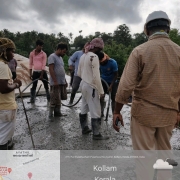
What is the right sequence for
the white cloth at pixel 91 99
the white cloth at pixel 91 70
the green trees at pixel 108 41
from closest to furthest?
the white cloth at pixel 91 70 < the white cloth at pixel 91 99 < the green trees at pixel 108 41

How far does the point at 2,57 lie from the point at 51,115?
2.60 metres

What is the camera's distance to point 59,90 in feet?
17.8

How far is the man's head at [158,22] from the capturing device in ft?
7.50

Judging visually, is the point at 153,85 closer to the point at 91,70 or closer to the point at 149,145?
the point at 149,145

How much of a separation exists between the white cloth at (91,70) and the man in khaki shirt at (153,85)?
1449mm

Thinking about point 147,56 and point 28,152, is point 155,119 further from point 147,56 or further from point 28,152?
point 28,152

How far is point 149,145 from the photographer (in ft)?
7.89

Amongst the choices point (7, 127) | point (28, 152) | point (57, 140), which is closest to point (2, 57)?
point (7, 127)

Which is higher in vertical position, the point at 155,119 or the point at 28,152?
the point at 155,119

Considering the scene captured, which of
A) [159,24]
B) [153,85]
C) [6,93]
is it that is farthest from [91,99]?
[159,24]

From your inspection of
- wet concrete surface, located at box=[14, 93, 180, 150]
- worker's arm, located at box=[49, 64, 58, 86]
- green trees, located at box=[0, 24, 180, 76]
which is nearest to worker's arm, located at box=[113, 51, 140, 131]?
wet concrete surface, located at box=[14, 93, 180, 150]

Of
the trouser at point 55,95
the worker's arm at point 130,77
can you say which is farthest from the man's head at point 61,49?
the worker's arm at point 130,77

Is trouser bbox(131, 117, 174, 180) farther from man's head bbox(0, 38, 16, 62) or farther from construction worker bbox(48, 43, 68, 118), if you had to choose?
construction worker bbox(48, 43, 68, 118)

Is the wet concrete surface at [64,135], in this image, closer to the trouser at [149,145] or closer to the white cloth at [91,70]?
the white cloth at [91,70]
